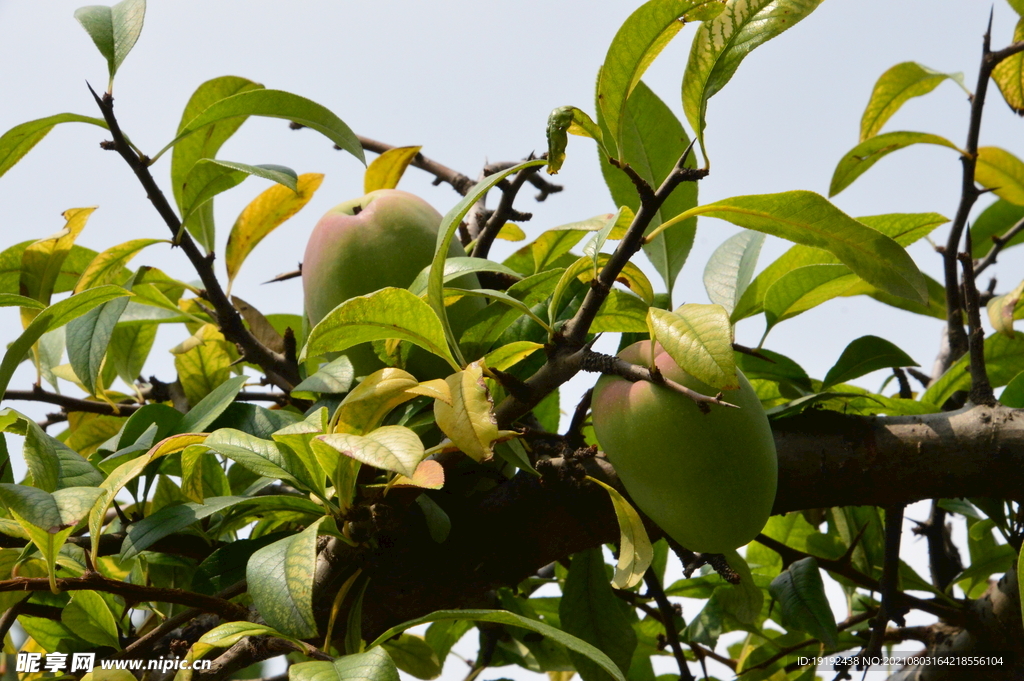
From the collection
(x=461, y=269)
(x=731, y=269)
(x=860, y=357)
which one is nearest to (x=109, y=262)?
(x=461, y=269)

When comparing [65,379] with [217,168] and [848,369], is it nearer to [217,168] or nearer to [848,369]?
[217,168]

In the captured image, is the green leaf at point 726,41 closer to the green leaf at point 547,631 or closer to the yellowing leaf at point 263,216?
the green leaf at point 547,631

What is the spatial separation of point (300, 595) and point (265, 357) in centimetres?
43

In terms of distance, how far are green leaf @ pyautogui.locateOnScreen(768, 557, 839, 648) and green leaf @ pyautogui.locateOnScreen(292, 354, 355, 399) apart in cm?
49

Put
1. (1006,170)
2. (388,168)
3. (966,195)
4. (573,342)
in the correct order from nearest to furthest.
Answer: (573,342)
(966,195)
(388,168)
(1006,170)

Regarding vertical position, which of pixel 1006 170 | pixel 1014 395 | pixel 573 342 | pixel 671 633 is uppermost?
pixel 1006 170

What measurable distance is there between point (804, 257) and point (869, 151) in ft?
0.53

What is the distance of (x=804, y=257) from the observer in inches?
31.0

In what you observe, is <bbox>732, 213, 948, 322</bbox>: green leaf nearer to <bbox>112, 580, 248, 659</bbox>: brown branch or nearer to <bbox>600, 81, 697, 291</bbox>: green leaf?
<bbox>600, 81, 697, 291</bbox>: green leaf

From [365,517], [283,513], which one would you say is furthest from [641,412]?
[283,513]

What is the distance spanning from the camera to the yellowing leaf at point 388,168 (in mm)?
907

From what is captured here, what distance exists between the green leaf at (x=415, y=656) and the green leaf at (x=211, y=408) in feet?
0.97

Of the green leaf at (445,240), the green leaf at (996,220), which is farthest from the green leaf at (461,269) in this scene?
the green leaf at (996,220)

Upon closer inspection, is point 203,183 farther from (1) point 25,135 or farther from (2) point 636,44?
(2) point 636,44
